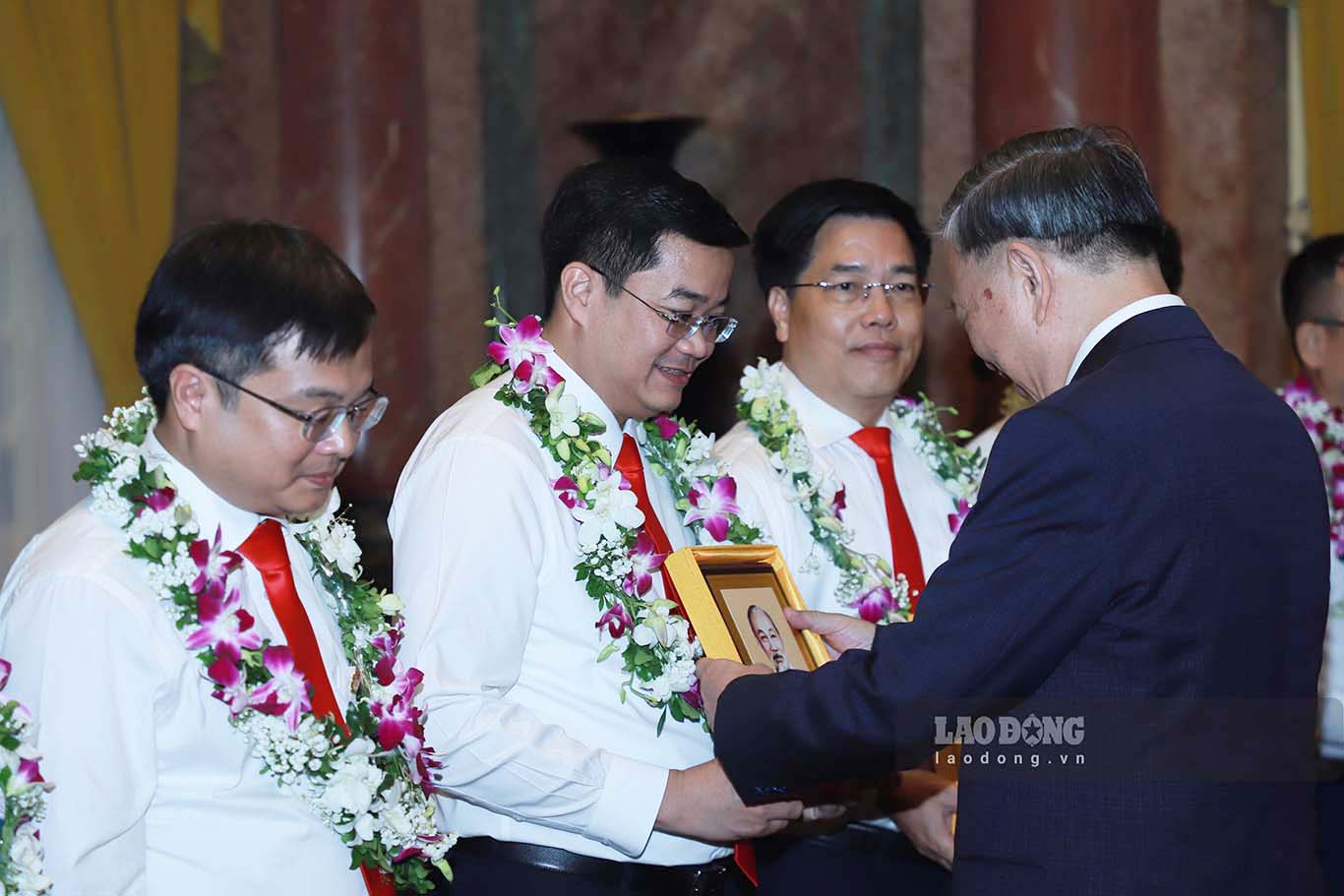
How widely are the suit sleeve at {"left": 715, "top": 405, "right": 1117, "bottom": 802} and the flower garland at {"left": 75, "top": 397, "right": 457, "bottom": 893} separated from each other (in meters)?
0.65

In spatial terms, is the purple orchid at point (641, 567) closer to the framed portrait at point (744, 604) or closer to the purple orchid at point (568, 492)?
the framed portrait at point (744, 604)

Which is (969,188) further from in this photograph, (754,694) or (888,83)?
(888,83)

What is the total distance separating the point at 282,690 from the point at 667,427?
1.13 m

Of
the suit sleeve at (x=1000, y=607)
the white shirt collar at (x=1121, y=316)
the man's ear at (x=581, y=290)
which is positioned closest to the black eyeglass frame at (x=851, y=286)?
the man's ear at (x=581, y=290)

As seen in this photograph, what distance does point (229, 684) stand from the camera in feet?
6.90

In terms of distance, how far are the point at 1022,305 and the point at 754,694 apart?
2.48 ft

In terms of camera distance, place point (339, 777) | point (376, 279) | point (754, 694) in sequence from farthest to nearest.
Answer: point (376, 279)
point (754, 694)
point (339, 777)

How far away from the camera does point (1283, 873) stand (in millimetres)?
2066

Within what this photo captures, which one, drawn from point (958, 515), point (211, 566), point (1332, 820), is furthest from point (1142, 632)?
point (1332, 820)

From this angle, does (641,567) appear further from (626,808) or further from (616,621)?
(626,808)

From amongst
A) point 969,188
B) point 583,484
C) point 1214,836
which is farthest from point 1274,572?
point 583,484

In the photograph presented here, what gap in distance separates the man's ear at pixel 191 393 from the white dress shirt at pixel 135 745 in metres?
0.09

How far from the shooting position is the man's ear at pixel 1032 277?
2211mm

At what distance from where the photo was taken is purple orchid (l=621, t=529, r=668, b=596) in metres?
2.62
